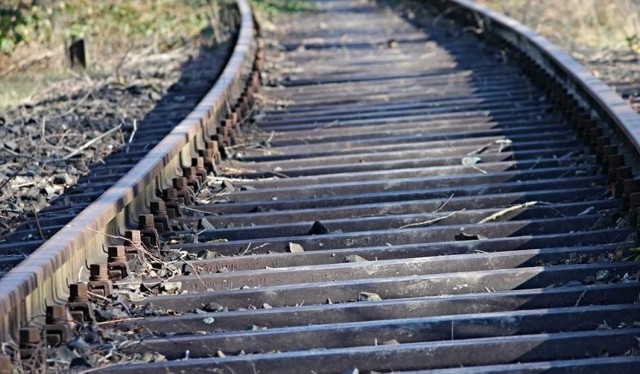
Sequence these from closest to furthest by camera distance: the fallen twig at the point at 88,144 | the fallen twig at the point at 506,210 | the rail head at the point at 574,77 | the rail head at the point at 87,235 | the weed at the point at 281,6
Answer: the rail head at the point at 87,235
the fallen twig at the point at 506,210
the rail head at the point at 574,77
the fallen twig at the point at 88,144
the weed at the point at 281,6

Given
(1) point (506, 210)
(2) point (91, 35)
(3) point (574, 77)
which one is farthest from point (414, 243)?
(2) point (91, 35)

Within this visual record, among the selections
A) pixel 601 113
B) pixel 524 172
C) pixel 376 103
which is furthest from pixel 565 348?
pixel 376 103

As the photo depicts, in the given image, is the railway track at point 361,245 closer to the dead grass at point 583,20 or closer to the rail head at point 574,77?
the rail head at point 574,77

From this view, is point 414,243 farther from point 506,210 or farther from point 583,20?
point 583,20

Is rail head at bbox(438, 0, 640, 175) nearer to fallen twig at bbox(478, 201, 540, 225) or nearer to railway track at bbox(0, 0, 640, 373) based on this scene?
railway track at bbox(0, 0, 640, 373)

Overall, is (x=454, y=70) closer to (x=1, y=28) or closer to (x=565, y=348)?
(x=1, y=28)

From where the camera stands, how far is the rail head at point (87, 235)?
3.63 m

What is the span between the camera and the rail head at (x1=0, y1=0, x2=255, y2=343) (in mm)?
3635

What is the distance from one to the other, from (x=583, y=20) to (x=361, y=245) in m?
9.93

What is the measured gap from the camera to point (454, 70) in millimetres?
10281

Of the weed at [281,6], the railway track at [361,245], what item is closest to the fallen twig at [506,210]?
the railway track at [361,245]

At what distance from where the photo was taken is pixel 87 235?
4.33 meters

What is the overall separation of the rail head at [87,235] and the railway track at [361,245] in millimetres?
12

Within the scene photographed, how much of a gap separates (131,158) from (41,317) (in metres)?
3.11
